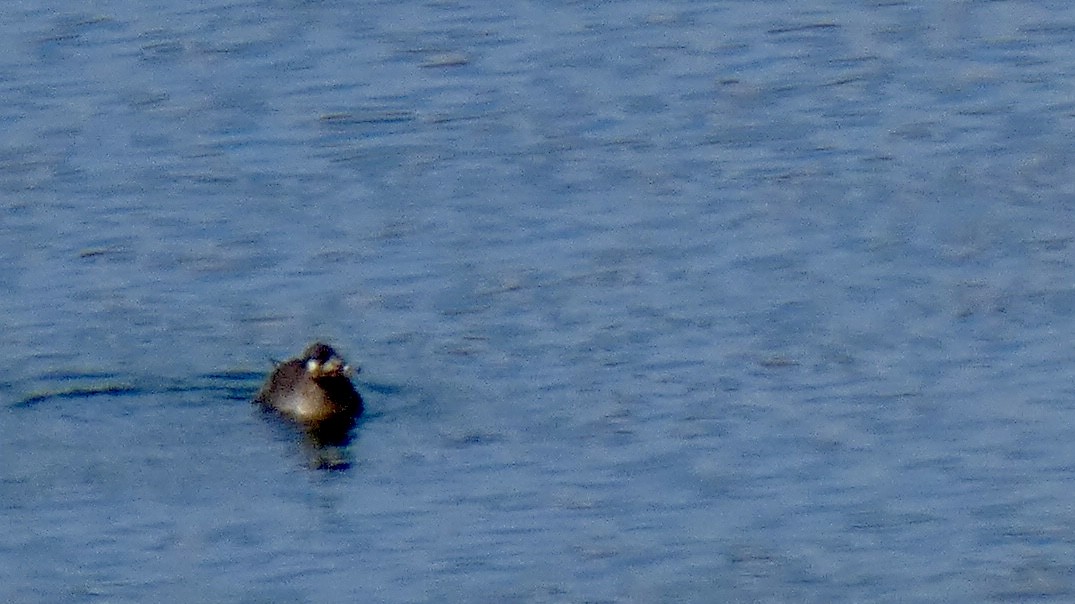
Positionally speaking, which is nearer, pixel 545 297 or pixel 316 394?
pixel 316 394

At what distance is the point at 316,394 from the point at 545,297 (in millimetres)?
2524

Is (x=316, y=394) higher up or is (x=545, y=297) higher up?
(x=316, y=394)

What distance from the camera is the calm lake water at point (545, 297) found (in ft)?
60.9

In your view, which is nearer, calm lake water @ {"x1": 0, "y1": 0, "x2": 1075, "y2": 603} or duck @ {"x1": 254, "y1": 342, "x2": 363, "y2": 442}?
calm lake water @ {"x1": 0, "y1": 0, "x2": 1075, "y2": 603}

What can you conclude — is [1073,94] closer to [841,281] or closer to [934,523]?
[841,281]

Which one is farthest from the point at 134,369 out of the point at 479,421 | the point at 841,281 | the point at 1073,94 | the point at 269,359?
the point at 1073,94

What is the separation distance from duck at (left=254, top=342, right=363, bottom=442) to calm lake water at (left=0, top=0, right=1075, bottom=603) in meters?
0.21

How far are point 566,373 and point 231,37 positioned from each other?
8.66 meters

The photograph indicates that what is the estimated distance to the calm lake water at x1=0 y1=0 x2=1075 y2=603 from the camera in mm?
18562

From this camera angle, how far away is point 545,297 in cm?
2281

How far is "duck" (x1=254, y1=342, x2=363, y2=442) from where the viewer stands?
21.0 meters

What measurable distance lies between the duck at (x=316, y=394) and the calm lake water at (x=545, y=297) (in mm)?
213

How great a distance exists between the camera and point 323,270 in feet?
77.4

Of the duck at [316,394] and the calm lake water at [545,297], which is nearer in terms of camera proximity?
the calm lake water at [545,297]
